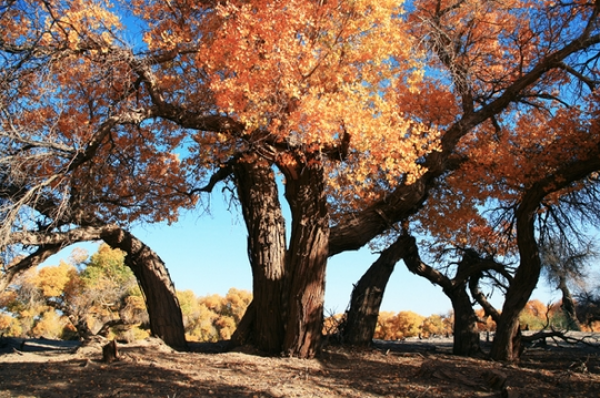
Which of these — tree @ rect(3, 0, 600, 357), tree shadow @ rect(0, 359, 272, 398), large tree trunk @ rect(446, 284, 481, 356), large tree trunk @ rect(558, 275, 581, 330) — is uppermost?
tree @ rect(3, 0, 600, 357)

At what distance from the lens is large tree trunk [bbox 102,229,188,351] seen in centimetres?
868

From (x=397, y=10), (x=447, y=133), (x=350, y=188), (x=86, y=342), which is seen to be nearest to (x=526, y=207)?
(x=447, y=133)

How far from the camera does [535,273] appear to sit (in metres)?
A: 8.32

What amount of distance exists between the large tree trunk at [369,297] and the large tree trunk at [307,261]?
70.0 inches

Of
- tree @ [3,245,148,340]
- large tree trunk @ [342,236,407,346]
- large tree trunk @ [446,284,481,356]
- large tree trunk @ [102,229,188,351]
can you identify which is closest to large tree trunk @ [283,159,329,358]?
large tree trunk @ [342,236,407,346]

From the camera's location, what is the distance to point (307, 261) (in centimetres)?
774

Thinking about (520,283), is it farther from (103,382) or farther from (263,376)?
(103,382)

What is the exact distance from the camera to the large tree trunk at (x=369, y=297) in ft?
31.3

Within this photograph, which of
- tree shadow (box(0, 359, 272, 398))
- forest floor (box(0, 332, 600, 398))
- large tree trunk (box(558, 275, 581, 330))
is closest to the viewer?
tree shadow (box(0, 359, 272, 398))

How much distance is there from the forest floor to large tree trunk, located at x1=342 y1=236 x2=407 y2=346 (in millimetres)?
1067

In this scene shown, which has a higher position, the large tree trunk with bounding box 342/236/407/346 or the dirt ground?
the large tree trunk with bounding box 342/236/407/346

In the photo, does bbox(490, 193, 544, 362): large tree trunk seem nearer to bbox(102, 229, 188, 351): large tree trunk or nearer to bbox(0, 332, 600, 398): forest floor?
bbox(0, 332, 600, 398): forest floor

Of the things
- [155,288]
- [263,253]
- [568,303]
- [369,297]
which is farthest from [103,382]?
[568,303]

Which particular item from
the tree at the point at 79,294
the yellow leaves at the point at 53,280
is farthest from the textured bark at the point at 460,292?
the yellow leaves at the point at 53,280
